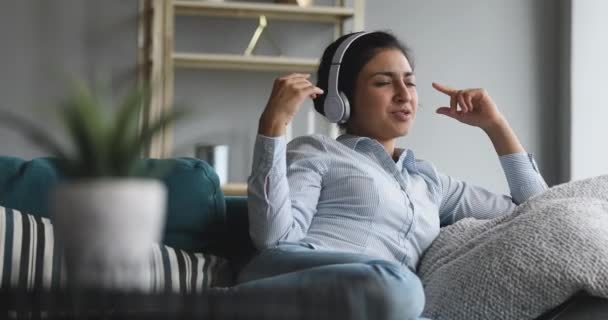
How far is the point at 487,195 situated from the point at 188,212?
723 millimetres

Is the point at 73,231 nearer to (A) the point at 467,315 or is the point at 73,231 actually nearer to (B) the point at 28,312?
(B) the point at 28,312

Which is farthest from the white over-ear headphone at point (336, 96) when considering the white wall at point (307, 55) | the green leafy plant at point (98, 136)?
the white wall at point (307, 55)

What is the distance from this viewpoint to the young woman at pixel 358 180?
1.65 metres

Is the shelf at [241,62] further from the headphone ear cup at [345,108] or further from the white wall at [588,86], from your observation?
the headphone ear cup at [345,108]

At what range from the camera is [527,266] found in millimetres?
1524

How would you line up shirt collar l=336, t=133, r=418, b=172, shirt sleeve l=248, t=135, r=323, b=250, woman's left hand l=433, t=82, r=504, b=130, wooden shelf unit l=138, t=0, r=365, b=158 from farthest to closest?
wooden shelf unit l=138, t=0, r=365, b=158 < woman's left hand l=433, t=82, r=504, b=130 < shirt collar l=336, t=133, r=418, b=172 < shirt sleeve l=248, t=135, r=323, b=250

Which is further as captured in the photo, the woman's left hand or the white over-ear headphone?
the woman's left hand

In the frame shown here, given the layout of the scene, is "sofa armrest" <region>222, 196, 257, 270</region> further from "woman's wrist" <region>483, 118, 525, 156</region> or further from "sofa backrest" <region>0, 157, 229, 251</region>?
"woman's wrist" <region>483, 118, 525, 156</region>

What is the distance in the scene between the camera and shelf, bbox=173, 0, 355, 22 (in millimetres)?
3867

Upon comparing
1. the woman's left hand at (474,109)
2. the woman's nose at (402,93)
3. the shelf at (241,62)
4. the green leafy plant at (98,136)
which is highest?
the green leafy plant at (98,136)

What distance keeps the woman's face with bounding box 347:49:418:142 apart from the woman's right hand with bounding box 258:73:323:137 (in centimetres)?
35

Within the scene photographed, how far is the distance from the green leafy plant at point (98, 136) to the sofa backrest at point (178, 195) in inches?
37.9

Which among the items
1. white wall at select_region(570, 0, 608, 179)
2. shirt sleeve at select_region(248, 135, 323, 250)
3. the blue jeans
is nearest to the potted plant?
the blue jeans

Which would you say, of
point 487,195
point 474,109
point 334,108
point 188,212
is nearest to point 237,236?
point 188,212
